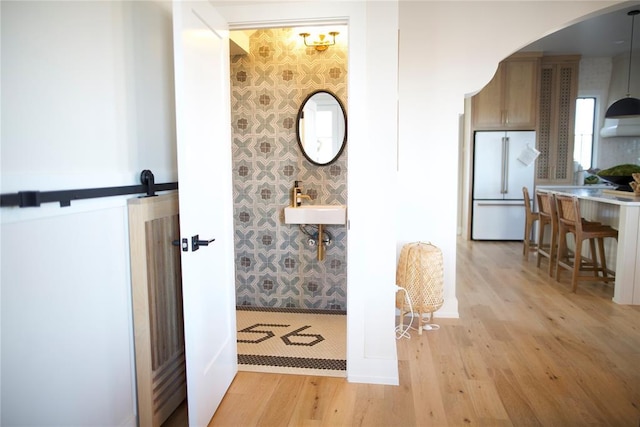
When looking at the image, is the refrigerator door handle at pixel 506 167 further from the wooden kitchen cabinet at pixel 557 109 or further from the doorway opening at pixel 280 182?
the doorway opening at pixel 280 182

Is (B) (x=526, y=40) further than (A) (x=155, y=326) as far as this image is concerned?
Yes

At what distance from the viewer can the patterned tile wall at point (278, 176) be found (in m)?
3.48

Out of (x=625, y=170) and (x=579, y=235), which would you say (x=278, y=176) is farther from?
(x=625, y=170)

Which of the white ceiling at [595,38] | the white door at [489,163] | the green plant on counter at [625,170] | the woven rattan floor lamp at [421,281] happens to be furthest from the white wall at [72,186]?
the white door at [489,163]

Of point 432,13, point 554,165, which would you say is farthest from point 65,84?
point 554,165

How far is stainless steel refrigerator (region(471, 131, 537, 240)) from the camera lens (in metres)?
6.50

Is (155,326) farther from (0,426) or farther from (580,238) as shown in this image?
(580,238)

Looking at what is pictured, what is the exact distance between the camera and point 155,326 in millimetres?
1908

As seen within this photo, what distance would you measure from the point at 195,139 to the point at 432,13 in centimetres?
243

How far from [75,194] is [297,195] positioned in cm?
219

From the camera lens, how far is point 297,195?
3514 millimetres

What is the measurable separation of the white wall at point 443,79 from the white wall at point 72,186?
208 centimetres

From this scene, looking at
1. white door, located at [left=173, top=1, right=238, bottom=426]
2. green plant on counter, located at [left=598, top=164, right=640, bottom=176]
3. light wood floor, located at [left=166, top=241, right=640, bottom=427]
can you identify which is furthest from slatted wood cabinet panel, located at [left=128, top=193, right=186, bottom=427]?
green plant on counter, located at [left=598, top=164, right=640, bottom=176]

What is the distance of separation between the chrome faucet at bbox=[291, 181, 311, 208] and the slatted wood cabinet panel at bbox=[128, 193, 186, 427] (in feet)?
4.86
